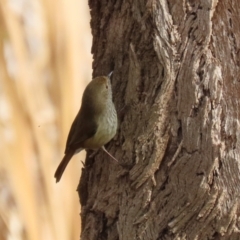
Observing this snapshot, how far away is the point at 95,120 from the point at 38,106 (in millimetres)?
1059

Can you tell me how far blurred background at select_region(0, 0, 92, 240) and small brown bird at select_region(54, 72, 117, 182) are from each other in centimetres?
95

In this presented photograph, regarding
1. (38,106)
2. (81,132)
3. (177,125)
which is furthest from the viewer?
(38,106)

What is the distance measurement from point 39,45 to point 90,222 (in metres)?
1.36

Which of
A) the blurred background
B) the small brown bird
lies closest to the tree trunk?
the small brown bird

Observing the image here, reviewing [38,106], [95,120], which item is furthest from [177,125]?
[38,106]

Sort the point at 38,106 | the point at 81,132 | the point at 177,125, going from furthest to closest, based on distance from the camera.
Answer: the point at 38,106 < the point at 81,132 < the point at 177,125

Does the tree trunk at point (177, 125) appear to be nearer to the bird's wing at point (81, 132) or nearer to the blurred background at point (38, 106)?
the bird's wing at point (81, 132)

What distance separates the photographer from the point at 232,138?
6.37 ft

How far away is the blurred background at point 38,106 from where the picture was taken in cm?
316

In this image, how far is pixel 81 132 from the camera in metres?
2.20

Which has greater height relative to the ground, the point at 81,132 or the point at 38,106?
the point at 81,132

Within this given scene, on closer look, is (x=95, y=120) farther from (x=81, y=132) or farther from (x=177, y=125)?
(x=177, y=125)

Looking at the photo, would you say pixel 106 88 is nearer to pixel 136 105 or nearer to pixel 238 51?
pixel 136 105

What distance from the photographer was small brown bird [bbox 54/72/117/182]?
2.11m
